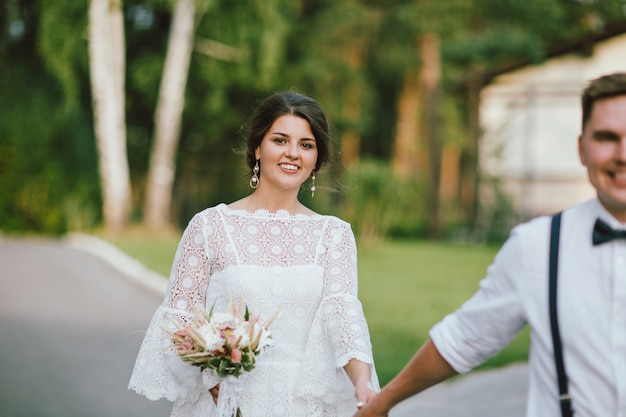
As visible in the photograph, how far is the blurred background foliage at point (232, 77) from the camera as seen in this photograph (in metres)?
26.2

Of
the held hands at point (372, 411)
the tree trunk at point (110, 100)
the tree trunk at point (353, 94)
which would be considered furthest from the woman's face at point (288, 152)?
the tree trunk at point (353, 94)

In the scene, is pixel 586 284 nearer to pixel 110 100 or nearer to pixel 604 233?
pixel 604 233

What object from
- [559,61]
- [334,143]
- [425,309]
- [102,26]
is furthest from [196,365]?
[559,61]

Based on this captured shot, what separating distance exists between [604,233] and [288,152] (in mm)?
1673

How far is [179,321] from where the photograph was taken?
3.38 m

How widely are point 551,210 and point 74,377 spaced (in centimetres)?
2049

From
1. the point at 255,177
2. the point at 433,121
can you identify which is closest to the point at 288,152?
A: the point at 255,177

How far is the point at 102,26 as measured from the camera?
25172 mm

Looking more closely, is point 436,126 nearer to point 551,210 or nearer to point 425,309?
point 551,210

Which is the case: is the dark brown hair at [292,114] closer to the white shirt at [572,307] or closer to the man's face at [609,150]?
the white shirt at [572,307]

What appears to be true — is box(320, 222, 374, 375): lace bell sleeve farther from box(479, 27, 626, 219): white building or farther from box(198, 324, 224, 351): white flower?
box(479, 27, 626, 219): white building

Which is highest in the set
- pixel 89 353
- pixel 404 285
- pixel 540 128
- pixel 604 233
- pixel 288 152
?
pixel 540 128

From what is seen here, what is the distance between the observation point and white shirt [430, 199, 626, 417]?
2.06 metres

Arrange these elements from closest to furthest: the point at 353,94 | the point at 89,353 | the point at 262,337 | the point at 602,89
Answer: the point at 602,89 < the point at 262,337 < the point at 89,353 < the point at 353,94
